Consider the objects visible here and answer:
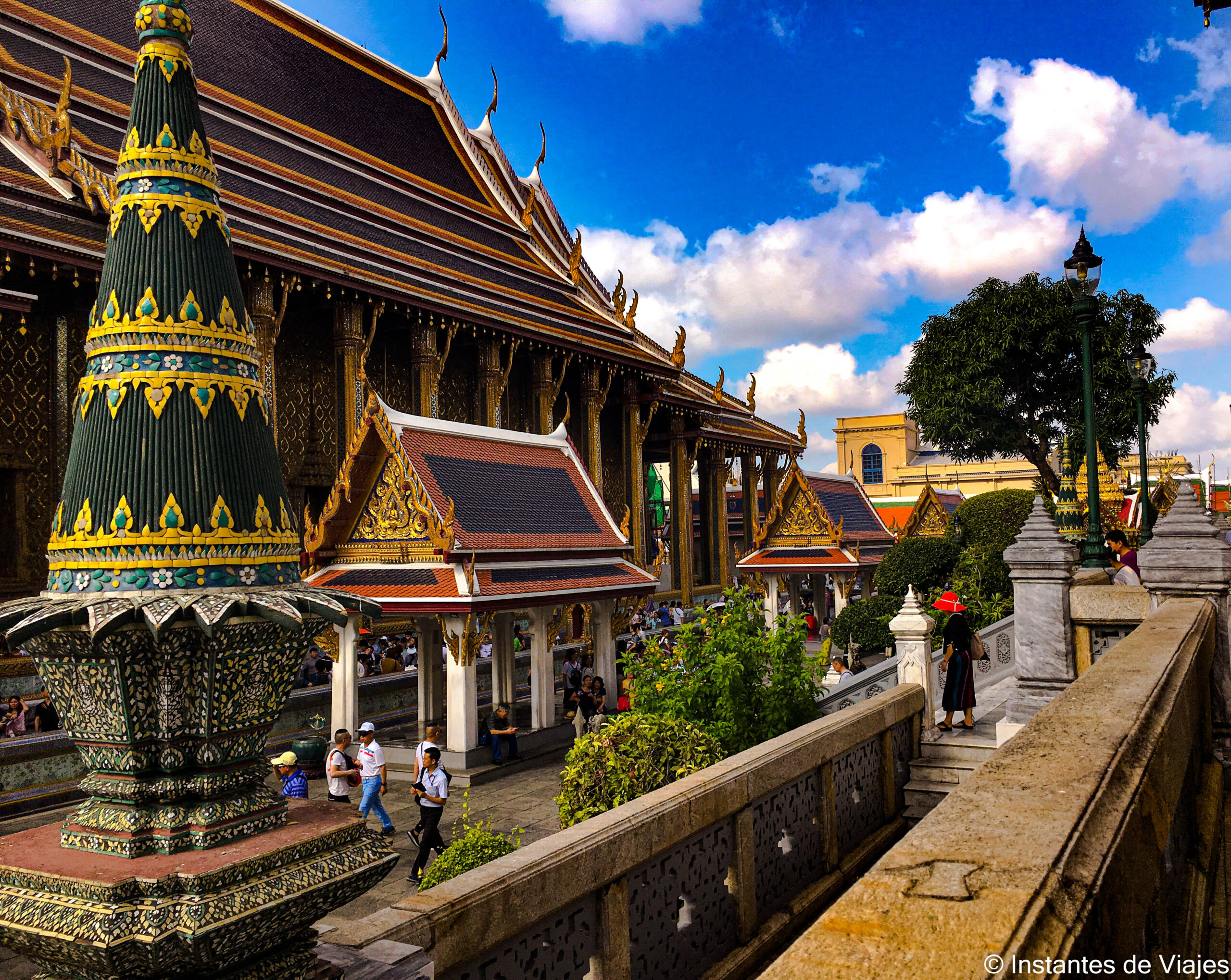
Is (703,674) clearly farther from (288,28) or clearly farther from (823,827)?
(288,28)

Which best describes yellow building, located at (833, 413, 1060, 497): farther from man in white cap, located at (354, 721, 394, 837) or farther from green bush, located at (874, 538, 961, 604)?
man in white cap, located at (354, 721, 394, 837)

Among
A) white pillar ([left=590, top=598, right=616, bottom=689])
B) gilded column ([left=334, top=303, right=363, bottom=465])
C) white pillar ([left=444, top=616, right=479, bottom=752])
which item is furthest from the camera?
gilded column ([left=334, top=303, right=363, bottom=465])

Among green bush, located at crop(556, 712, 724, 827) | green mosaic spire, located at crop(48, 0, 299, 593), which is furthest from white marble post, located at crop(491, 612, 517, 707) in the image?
green mosaic spire, located at crop(48, 0, 299, 593)

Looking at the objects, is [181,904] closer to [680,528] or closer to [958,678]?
[958,678]

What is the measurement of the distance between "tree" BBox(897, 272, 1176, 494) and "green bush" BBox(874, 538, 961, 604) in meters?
13.6

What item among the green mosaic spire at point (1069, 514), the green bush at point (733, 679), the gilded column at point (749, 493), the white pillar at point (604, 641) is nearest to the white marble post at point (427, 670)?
the white pillar at point (604, 641)

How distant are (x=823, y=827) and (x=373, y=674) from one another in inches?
Result: 600

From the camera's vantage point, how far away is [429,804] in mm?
9047

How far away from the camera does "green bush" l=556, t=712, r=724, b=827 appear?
621 cm

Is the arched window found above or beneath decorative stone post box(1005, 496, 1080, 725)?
above

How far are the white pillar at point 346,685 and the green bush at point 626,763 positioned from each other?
7282mm

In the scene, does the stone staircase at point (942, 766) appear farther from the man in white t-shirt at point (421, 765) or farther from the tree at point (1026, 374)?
the tree at point (1026, 374)

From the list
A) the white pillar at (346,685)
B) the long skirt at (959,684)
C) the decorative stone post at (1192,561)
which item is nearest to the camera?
the decorative stone post at (1192,561)

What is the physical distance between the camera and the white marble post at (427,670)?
585 inches
